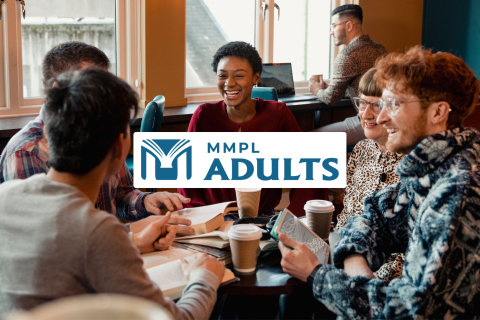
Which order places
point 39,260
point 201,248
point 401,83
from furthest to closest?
1. point 201,248
2. point 401,83
3. point 39,260

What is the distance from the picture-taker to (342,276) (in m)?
1.20

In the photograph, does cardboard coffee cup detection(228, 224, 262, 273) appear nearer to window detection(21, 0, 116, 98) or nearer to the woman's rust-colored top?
the woman's rust-colored top

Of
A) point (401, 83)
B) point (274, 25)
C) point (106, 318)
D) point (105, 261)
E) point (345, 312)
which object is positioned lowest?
point (345, 312)

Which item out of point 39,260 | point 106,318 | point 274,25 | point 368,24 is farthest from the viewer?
point 368,24

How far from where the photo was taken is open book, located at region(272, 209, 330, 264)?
4.59 ft

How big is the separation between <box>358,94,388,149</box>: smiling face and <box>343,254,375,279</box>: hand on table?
705 mm

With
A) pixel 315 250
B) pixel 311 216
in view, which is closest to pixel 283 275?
pixel 315 250

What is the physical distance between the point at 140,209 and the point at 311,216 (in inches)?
25.4

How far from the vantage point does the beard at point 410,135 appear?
49.5 inches

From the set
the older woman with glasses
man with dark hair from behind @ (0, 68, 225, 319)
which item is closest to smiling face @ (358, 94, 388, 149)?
the older woman with glasses

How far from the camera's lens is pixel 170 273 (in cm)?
124

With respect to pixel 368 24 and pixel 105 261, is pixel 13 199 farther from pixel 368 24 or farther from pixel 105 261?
pixel 368 24

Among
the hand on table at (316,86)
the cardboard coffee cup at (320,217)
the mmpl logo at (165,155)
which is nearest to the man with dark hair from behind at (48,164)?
the cardboard coffee cup at (320,217)

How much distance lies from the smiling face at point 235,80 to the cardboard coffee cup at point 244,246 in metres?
1.22
